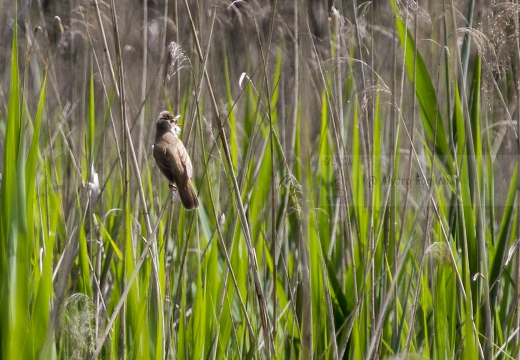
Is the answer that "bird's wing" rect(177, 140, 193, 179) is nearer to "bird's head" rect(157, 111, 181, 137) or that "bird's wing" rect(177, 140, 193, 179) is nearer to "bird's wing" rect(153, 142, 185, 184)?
"bird's wing" rect(153, 142, 185, 184)

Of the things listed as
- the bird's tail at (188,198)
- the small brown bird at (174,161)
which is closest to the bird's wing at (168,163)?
the small brown bird at (174,161)

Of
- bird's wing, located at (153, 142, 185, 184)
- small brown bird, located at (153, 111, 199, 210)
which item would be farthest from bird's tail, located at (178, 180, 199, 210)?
bird's wing, located at (153, 142, 185, 184)

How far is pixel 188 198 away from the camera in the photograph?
2.01 metres

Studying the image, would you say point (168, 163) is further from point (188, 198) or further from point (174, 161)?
point (188, 198)

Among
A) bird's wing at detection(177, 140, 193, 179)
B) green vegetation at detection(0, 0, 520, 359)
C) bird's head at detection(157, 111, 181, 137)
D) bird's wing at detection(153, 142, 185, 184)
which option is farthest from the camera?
bird's head at detection(157, 111, 181, 137)

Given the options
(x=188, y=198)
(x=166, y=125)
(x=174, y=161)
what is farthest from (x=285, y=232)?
(x=166, y=125)

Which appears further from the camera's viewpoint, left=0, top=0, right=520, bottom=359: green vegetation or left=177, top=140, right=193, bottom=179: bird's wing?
left=177, top=140, right=193, bottom=179: bird's wing

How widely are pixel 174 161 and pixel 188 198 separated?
1.00ft

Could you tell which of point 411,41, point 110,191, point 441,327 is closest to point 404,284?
point 441,327

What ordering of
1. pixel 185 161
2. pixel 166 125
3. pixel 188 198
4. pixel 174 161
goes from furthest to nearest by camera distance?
pixel 166 125, pixel 174 161, pixel 185 161, pixel 188 198

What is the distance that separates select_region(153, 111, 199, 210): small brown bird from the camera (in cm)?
204

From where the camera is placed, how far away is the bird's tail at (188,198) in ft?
6.40

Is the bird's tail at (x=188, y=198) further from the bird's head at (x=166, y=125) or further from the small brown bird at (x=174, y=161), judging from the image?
the bird's head at (x=166, y=125)

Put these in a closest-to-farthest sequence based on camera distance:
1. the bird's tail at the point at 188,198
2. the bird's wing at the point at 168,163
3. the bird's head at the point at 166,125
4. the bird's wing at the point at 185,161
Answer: the bird's tail at the point at 188,198 → the bird's wing at the point at 185,161 → the bird's wing at the point at 168,163 → the bird's head at the point at 166,125
